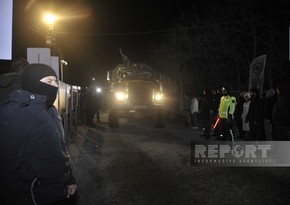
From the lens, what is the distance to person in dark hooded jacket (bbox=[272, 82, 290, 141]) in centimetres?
972

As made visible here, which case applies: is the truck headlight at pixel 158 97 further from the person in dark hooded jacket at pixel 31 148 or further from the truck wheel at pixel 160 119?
the person in dark hooded jacket at pixel 31 148

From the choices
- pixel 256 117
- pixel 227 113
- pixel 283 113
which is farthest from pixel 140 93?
pixel 283 113

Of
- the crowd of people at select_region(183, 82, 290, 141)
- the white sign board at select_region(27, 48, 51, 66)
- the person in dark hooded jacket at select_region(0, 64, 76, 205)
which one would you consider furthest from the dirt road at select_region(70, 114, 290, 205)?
the person in dark hooded jacket at select_region(0, 64, 76, 205)

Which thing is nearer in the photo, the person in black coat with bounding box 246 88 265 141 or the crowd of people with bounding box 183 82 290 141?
the crowd of people with bounding box 183 82 290 141

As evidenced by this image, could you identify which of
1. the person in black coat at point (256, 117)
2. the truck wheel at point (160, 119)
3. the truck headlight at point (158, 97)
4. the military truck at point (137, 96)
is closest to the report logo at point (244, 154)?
the person in black coat at point (256, 117)

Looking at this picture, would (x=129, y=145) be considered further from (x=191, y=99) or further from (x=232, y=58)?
(x=232, y=58)

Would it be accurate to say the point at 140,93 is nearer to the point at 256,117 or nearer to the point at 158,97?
the point at 158,97

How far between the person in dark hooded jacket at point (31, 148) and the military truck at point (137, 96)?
56.4 ft

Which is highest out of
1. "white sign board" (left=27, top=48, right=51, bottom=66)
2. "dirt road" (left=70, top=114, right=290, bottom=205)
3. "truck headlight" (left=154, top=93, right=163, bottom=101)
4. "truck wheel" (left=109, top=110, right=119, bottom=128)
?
"white sign board" (left=27, top=48, right=51, bottom=66)

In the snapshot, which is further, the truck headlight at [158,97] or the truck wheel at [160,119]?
the truck headlight at [158,97]

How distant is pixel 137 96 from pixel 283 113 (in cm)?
1224

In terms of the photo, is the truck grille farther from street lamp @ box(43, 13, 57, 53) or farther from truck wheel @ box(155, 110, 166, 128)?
street lamp @ box(43, 13, 57, 53)

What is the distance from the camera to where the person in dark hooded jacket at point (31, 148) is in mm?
2736

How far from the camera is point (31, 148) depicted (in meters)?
2.78
